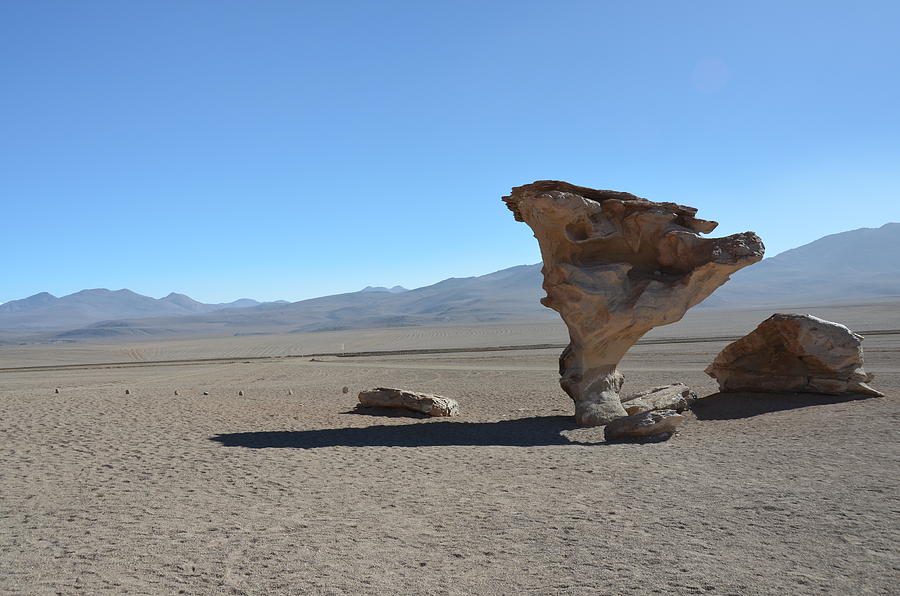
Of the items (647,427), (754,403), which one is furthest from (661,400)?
(647,427)

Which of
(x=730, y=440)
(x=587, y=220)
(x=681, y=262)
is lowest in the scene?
(x=730, y=440)

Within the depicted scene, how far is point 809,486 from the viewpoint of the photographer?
305 inches

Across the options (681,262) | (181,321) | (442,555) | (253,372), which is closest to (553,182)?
(681,262)

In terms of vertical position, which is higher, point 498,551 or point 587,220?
point 587,220

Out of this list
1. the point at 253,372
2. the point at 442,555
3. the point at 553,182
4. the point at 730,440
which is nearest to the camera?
the point at 442,555

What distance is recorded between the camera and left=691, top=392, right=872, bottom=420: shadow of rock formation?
13.1 m

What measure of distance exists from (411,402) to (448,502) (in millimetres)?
6997

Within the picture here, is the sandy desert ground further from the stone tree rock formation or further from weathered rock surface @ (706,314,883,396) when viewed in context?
A: the stone tree rock formation

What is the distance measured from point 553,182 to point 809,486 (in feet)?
23.7

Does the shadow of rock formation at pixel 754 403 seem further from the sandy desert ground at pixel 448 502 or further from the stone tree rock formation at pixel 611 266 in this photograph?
the stone tree rock formation at pixel 611 266

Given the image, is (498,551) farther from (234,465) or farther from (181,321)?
(181,321)

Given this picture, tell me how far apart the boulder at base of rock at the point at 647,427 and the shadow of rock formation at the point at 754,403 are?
245 cm

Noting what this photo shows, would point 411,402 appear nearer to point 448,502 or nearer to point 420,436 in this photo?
point 420,436

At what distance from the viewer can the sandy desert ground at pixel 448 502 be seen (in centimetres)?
549
